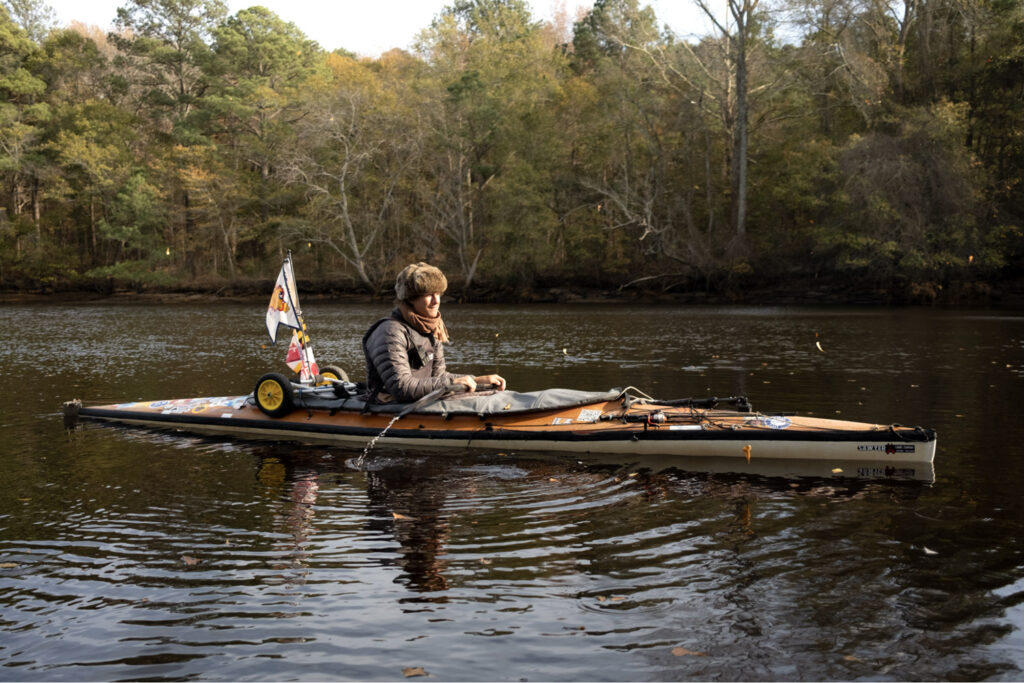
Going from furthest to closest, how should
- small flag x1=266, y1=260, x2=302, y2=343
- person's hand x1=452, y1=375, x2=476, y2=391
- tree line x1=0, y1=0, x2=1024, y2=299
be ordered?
tree line x1=0, y1=0, x2=1024, y2=299
small flag x1=266, y1=260, x2=302, y2=343
person's hand x1=452, y1=375, x2=476, y2=391

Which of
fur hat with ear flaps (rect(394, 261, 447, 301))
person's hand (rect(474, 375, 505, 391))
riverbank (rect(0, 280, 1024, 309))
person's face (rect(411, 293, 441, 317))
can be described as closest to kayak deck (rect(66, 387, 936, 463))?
person's hand (rect(474, 375, 505, 391))

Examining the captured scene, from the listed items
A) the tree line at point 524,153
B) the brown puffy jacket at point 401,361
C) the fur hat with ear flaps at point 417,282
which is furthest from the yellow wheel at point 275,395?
the tree line at point 524,153

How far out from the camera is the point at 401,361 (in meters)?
9.44

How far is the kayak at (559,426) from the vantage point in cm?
851

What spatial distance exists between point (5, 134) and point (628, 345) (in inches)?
1884

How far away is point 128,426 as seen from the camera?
11.8 m

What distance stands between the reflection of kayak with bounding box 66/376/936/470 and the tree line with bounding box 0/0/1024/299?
3483 centimetres

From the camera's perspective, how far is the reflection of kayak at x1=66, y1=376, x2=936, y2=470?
27.8 ft

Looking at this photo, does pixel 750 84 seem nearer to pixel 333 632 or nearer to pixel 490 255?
pixel 490 255

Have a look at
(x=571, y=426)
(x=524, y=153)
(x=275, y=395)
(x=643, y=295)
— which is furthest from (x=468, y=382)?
(x=524, y=153)

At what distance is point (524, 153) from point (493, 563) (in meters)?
48.3

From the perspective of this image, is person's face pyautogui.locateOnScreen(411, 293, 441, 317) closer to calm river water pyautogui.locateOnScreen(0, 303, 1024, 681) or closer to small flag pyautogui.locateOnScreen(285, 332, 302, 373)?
calm river water pyautogui.locateOnScreen(0, 303, 1024, 681)

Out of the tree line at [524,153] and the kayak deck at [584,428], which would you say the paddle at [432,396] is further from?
the tree line at [524,153]

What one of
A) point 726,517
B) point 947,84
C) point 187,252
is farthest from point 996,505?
point 187,252
